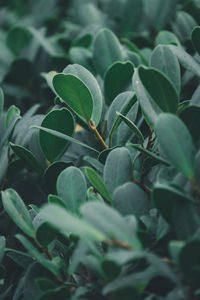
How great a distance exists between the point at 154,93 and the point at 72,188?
0.84 feet

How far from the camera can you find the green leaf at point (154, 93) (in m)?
0.84

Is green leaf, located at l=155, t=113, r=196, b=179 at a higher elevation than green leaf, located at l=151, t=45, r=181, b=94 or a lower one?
lower

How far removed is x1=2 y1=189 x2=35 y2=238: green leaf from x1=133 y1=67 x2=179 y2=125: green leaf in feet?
1.03

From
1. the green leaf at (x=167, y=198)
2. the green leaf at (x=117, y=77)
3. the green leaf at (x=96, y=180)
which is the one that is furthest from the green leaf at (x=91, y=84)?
the green leaf at (x=167, y=198)

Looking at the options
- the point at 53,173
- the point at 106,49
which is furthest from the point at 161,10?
the point at 53,173

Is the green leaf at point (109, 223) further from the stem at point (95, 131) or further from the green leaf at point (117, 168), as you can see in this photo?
the stem at point (95, 131)

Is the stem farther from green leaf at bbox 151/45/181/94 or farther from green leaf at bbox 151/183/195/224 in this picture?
green leaf at bbox 151/183/195/224

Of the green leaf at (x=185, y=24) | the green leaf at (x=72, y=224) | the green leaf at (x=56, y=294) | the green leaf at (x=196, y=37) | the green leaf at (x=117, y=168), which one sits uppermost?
the green leaf at (x=196, y=37)

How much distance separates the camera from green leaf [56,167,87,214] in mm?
911

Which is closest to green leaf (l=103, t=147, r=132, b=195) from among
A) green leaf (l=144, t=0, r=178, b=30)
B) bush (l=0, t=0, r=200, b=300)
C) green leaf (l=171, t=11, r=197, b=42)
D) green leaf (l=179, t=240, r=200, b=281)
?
bush (l=0, t=0, r=200, b=300)

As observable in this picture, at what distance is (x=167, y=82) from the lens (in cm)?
85

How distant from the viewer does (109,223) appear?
27.3 inches

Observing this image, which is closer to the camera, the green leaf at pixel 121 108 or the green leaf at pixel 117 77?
the green leaf at pixel 121 108

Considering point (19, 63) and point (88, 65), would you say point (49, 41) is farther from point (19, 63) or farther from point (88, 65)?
point (88, 65)
